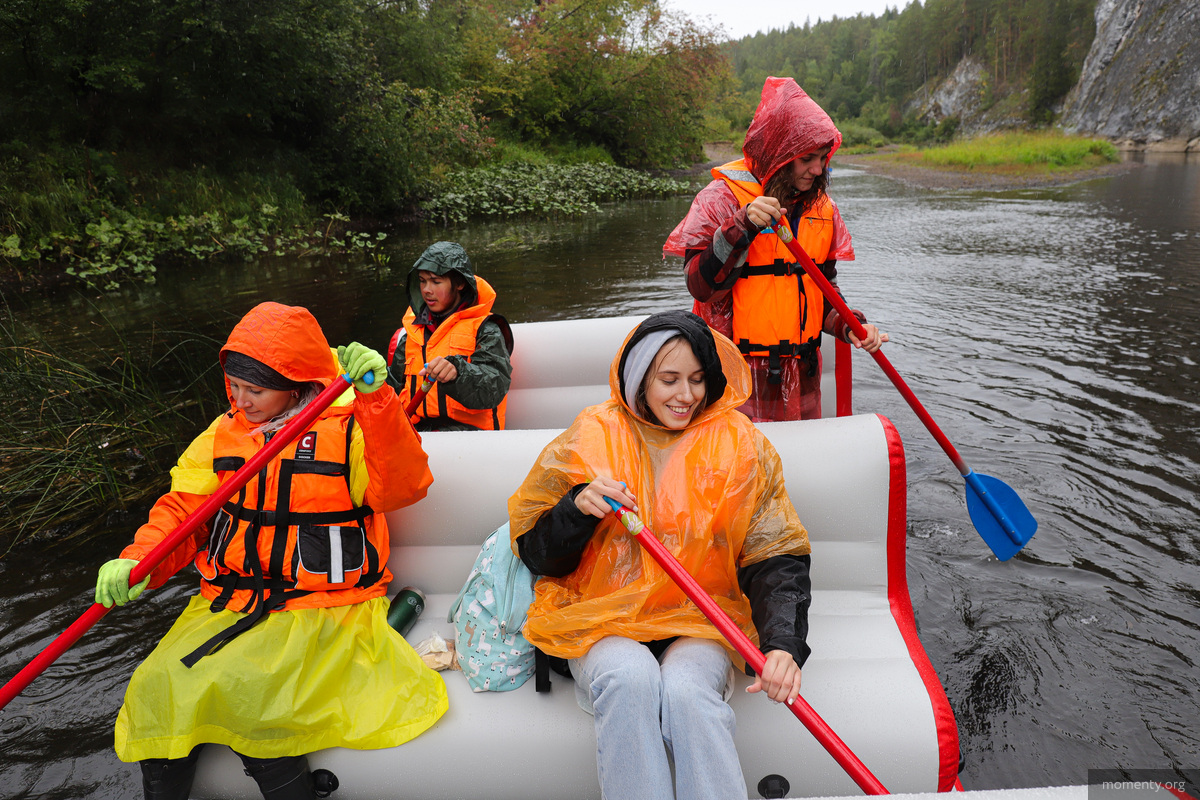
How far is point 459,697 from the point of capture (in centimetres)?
185

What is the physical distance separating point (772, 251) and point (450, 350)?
137 cm

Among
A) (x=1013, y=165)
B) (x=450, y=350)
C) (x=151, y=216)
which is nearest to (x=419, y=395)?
(x=450, y=350)

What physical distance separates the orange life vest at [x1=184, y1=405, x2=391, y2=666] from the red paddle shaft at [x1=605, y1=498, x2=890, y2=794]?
2.45 feet

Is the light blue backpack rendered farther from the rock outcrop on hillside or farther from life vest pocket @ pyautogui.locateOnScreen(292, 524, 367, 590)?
the rock outcrop on hillside

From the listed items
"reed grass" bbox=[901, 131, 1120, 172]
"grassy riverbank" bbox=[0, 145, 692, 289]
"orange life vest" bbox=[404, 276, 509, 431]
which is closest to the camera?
"orange life vest" bbox=[404, 276, 509, 431]

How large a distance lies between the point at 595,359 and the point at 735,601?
1919 millimetres

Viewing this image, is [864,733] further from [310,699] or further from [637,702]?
[310,699]

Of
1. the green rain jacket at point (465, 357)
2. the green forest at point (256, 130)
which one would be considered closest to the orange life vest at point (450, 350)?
the green rain jacket at point (465, 357)

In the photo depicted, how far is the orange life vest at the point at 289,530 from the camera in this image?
1.83m

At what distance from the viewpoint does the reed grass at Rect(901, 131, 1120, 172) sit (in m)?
20.8

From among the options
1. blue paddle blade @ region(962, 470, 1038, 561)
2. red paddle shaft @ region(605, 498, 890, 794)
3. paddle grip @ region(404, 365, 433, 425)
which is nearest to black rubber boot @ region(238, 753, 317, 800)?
red paddle shaft @ region(605, 498, 890, 794)

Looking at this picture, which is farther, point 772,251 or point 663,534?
point 772,251

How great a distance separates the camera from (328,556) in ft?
6.17

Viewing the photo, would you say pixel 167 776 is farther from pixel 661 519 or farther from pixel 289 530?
pixel 661 519
